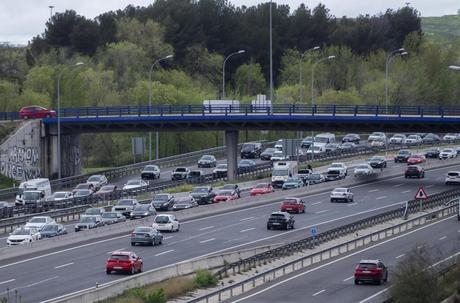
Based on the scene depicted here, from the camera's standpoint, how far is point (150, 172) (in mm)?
101750

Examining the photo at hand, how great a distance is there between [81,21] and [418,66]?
43.3 m

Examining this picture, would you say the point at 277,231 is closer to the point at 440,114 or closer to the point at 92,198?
the point at 92,198

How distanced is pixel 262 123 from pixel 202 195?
52.6 feet

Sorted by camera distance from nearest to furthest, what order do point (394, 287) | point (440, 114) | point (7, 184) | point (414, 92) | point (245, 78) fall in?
point (394, 287) < point (440, 114) < point (7, 184) < point (414, 92) < point (245, 78)

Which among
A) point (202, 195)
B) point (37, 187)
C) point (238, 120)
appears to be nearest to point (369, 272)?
point (202, 195)

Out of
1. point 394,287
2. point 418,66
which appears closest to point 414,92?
point 418,66

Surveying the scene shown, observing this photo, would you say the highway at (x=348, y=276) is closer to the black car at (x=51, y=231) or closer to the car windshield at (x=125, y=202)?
the black car at (x=51, y=231)

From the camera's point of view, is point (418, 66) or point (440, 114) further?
point (418, 66)

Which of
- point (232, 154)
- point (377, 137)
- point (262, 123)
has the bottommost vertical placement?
point (377, 137)

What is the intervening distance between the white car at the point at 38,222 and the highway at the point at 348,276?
15.9m

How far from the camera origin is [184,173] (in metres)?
99.0

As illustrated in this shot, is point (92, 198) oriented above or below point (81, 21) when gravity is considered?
below

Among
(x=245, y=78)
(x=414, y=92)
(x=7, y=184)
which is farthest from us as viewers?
(x=245, y=78)

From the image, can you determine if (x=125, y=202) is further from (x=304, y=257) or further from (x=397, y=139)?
(x=397, y=139)
